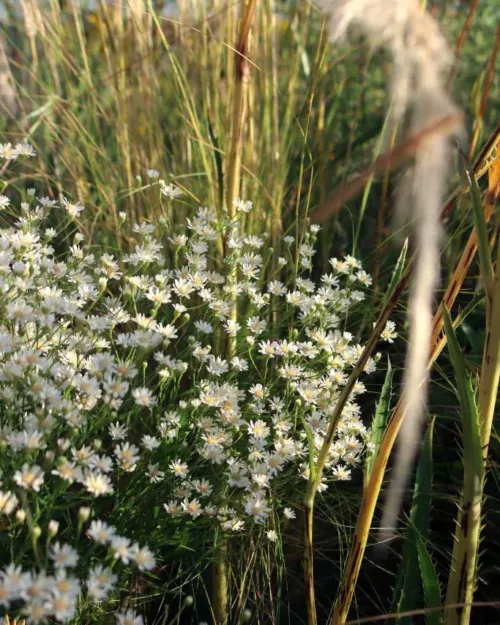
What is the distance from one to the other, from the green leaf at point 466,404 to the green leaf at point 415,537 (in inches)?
9.6

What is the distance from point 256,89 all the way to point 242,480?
124cm

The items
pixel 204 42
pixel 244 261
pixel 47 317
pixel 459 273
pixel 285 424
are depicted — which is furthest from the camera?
pixel 204 42

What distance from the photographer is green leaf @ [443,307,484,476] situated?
0.84 m

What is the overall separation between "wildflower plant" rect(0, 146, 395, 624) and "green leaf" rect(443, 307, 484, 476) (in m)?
0.18

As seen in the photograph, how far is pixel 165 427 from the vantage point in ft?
3.58

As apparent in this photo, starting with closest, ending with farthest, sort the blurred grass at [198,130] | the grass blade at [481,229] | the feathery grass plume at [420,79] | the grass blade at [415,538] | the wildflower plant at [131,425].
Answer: the feathery grass plume at [420,79], the grass blade at [481,229], the wildflower plant at [131,425], the grass blade at [415,538], the blurred grass at [198,130]

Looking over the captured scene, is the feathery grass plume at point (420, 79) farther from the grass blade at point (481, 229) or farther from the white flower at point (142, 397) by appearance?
the white flower at point (142, 397)

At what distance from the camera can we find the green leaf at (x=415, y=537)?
3.67 feet

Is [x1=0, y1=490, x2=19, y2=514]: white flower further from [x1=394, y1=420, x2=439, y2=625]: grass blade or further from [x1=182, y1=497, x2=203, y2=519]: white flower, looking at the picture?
[x1=394, y1=420, x2=439, y2=625]: grass blade

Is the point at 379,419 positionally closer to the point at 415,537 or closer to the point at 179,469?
the point at 415,537

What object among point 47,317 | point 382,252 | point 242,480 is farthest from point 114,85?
point 242,480

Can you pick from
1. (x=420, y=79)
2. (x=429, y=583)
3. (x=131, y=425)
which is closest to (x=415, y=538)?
(x=429, y=583)

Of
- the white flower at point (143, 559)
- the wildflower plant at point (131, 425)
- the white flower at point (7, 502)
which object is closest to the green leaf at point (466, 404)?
the wildflower plant at point (131, 425)

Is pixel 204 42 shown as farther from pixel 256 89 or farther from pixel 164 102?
pixel 164 102
